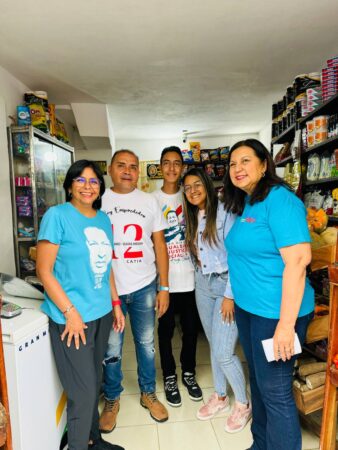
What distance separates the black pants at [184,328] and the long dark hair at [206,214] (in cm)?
40

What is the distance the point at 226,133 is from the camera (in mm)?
6598

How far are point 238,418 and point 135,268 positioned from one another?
3.48 feet

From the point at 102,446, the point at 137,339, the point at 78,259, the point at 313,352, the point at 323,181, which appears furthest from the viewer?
the point at 323,181

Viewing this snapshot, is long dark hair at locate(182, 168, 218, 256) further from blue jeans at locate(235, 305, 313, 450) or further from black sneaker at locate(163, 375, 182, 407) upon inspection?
black sneaker at locate(163, 375, 182, 407)

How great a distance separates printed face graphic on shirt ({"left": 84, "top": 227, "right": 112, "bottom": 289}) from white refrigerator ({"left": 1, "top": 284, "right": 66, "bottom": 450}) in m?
0.29

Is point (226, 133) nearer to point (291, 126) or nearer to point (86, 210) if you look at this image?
point (291, 126)

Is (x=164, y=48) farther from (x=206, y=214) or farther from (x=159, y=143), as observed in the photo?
(x=159, y=143)

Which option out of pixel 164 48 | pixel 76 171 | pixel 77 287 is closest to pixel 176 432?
pixel 77 287

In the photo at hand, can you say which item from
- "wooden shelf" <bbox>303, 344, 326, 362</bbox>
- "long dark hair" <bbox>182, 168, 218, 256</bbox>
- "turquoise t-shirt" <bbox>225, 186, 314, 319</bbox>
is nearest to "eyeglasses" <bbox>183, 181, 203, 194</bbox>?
"long dark hair" <bbox>182, 168, 218, 256</bbox>

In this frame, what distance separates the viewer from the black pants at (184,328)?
2.16 metres

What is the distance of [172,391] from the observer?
2123 mm

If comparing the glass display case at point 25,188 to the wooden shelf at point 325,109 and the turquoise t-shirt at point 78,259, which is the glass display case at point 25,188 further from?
the wooden shelf at point 325,109

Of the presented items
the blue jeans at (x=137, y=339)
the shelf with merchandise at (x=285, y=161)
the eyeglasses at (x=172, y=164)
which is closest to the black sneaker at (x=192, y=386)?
the blue jeans at (x=137, y=339)

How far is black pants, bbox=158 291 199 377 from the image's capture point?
7.08ft
